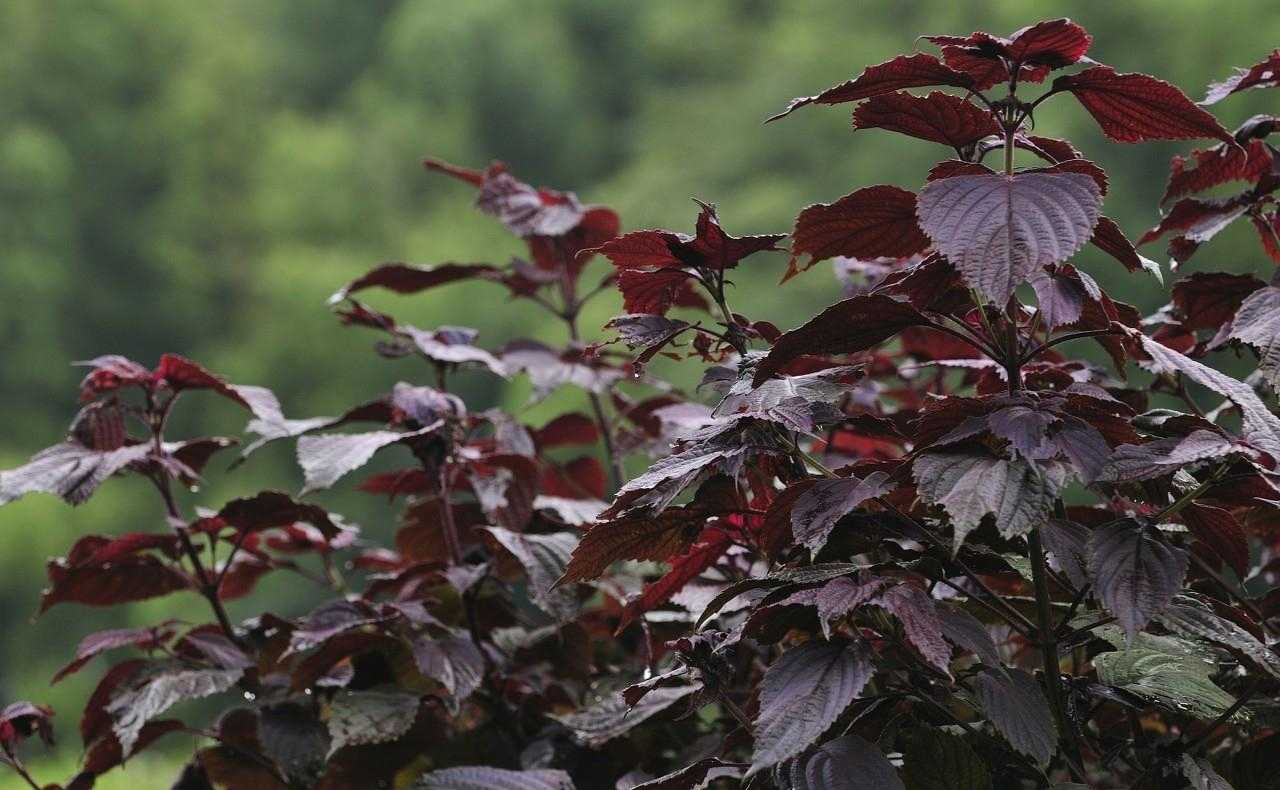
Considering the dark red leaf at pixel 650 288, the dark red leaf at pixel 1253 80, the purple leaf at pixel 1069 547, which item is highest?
the dark red leaf at pixel 1253 80

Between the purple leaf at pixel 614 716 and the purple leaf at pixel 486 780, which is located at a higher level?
the purple leaf at pixel 614 716

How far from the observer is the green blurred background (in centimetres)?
402

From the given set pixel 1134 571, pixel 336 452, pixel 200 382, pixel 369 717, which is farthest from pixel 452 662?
pixel 1134 571

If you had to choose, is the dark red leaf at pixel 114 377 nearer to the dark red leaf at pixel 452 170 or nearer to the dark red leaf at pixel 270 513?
the dark red leaf at pixel 270 513

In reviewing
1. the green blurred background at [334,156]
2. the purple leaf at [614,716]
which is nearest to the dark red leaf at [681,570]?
the purple leaf at [614,716]

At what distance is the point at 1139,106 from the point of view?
0.63 metres

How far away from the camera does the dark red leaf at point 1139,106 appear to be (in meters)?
0.62

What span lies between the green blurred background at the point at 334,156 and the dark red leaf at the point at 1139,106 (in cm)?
278

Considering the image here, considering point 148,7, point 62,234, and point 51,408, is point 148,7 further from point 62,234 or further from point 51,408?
point 51,408

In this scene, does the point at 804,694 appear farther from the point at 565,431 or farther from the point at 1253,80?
the point at 565,431

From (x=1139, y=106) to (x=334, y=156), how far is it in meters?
4.89

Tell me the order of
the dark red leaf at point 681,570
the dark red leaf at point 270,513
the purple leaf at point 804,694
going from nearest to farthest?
the purple leaf at point 804,694
the dark red leaf at point 681,570
the dark red leaf at point 270,513

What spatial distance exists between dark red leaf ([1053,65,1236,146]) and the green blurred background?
2.78m

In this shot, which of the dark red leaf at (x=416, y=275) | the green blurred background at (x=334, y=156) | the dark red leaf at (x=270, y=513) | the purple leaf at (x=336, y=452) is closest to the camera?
the purple leaf at (x=336, y=452)
